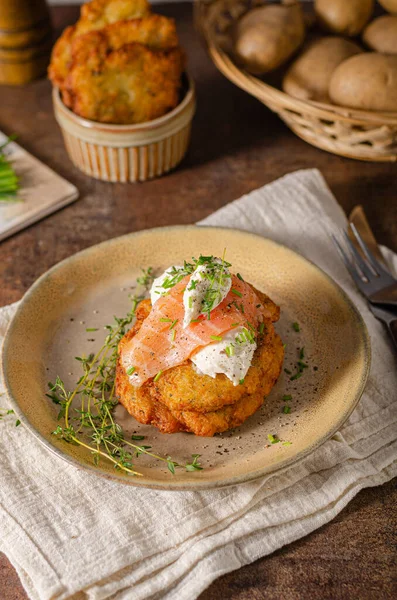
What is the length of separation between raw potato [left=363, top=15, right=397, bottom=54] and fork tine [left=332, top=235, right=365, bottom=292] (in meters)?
0.95

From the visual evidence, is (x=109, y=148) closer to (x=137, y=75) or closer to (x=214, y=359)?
(x=137, y=75)

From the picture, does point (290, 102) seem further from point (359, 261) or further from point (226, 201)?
point (359, 261)

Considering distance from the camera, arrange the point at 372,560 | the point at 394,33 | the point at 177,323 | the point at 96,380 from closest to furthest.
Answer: the point at 372,560
the point at 177,323
the point at 96,380
the point at 394,33

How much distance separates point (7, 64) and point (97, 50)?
1032 millimetres

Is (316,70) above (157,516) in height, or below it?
above

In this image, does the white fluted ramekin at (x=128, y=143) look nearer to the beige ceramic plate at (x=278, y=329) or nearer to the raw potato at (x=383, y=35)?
the beige ceramic plate at (x=278, y=329)

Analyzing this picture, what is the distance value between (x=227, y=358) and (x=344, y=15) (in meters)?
1.90

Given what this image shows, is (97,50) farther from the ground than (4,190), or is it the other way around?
(97,50)

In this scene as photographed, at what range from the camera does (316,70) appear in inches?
110

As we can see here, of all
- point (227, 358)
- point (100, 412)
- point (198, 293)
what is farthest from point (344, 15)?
point (100, 412)

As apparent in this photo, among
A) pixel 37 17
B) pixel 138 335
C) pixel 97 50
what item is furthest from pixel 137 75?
pixel 138 335

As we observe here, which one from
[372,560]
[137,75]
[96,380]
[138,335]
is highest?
[137,75]

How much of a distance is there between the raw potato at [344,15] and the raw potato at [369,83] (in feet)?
1.15

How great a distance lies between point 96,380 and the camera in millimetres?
2006
